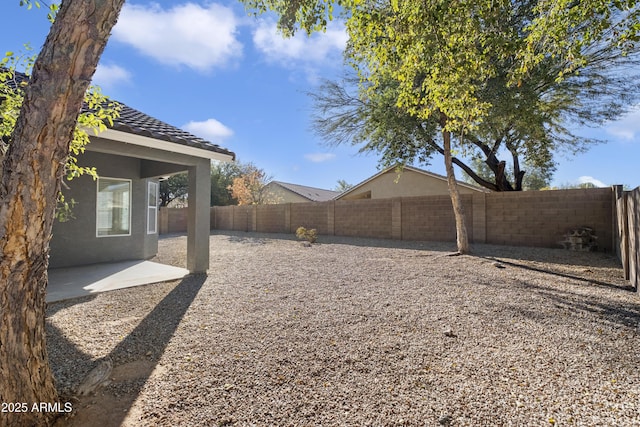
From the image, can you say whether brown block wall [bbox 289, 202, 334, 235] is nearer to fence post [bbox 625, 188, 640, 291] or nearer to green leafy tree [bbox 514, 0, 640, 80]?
fence post [bbox 625, 188, 640, 291]

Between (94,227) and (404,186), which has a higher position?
(404,186)

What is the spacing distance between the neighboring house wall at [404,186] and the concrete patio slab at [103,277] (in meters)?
12.6

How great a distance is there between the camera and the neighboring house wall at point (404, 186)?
16.7m

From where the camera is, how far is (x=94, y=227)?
7.28 metres

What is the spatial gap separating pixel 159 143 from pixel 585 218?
10960mm

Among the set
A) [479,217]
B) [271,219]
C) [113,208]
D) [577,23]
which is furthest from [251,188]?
[577,23]

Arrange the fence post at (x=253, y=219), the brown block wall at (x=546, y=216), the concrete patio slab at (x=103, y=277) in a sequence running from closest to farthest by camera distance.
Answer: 1. the concrete patio slab at (x=103, y=277)
2. the brown block wall at (x=546, y=216)
3. the fence post at (x=253, y=219)

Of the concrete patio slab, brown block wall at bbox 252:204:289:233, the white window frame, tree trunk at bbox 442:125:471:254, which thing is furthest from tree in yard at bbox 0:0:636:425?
brown block wall at bbox 252:204:289:233

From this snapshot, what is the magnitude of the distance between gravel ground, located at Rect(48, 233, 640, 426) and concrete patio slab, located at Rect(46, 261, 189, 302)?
17.7 inches

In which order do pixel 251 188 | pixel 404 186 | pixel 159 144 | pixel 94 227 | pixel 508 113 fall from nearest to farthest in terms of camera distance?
pixel 159 144 < pixel 94 227 < pixel 508 113 < pixel 404 186 < pixel 251 188

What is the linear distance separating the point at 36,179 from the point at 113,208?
7.20 meters

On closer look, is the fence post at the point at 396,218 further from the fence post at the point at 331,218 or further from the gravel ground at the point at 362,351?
the gravel ground at the point at 362,351

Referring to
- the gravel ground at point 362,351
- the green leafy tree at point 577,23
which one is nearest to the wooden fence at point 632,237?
the gravel ground at point 362,351

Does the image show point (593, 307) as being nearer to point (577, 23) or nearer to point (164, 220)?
point (577, 23)
